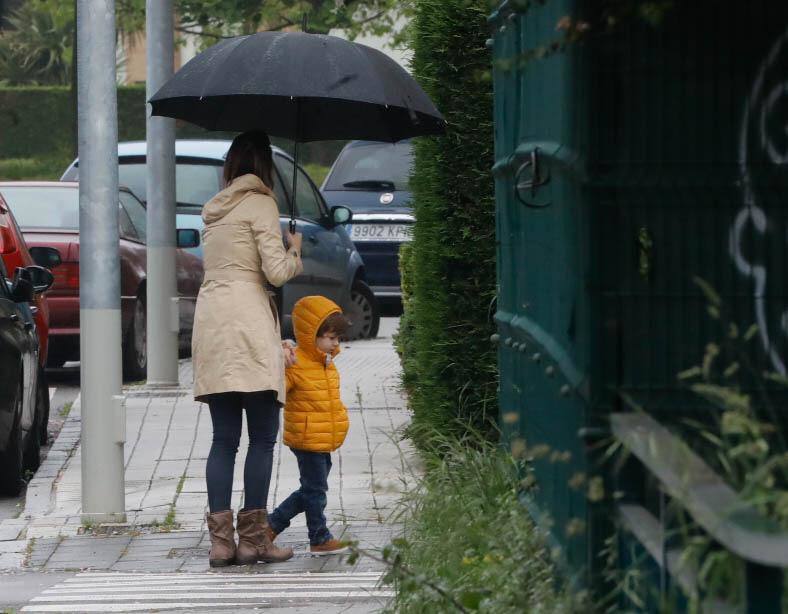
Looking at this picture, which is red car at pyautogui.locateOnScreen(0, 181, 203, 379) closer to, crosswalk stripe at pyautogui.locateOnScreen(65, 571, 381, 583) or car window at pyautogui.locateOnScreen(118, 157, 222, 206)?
car window at pyautogui.locateOnScreen(118, 157, 222, 206)

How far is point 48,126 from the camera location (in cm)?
3941

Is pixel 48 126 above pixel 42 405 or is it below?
above

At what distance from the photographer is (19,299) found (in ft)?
29.8

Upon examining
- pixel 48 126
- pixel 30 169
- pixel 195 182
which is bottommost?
pixel 195 182

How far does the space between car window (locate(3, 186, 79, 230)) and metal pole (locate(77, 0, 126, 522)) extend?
522 centimetres

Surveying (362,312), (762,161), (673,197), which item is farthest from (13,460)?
(362,312)

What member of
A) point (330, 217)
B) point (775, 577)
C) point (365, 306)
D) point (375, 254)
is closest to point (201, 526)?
point (775, 577)

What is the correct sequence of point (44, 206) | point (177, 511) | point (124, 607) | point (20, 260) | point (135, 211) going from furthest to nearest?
point (135, 211) → point (44, 206) → point (20, 260) → point (177, 511) → point (124, 607)

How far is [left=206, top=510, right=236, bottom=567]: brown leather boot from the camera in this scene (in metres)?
6.76

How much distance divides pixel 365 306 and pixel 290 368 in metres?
8.65

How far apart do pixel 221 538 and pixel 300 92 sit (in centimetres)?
183

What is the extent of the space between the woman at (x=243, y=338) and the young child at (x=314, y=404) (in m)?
0.11

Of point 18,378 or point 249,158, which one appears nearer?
point 249,158

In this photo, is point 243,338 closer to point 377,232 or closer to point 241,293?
point 241,293
